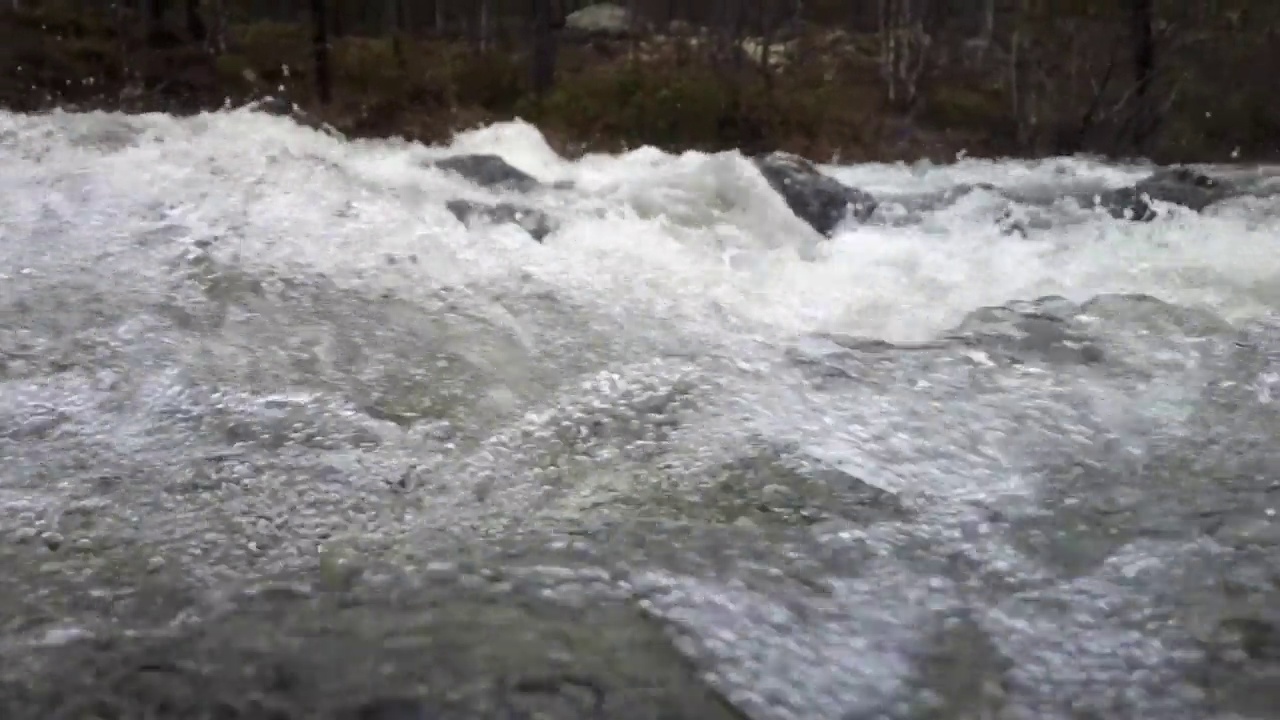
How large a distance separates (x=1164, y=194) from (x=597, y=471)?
3.76 metres

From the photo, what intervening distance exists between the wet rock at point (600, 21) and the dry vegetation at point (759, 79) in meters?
0.11

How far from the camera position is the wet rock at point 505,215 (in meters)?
3.66

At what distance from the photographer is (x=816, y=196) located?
4.62 m

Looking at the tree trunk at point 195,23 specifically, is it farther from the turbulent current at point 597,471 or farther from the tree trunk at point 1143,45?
the tree trunk at point 1143,45

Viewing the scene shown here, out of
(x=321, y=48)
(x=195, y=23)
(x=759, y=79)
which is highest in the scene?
(x=195, y=23)

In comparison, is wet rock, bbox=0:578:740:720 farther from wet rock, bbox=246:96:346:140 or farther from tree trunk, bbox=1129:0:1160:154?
tree trunk, bbox=1129:0:1160:154

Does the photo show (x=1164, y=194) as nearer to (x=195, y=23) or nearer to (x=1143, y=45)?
(x=1143, y=45)

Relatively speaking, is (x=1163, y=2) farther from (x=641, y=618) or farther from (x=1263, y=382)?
(x=641, y=618)

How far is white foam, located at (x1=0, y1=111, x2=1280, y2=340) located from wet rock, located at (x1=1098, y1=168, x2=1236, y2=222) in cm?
17

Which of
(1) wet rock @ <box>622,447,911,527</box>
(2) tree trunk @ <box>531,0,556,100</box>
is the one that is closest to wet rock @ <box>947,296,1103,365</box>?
(1) wet rock @ <box>622,447,911,527</box>

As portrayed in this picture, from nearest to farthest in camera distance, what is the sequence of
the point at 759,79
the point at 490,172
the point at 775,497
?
the point at 775,497
the point at 490,172
the point at 759,79

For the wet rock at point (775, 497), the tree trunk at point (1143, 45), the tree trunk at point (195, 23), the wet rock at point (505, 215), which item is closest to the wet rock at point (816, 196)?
the wet rock at point (505, 215)

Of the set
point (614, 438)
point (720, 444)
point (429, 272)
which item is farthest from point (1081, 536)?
point (429, 272)

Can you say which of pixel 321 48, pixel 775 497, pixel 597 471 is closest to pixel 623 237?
pixel 597 471
